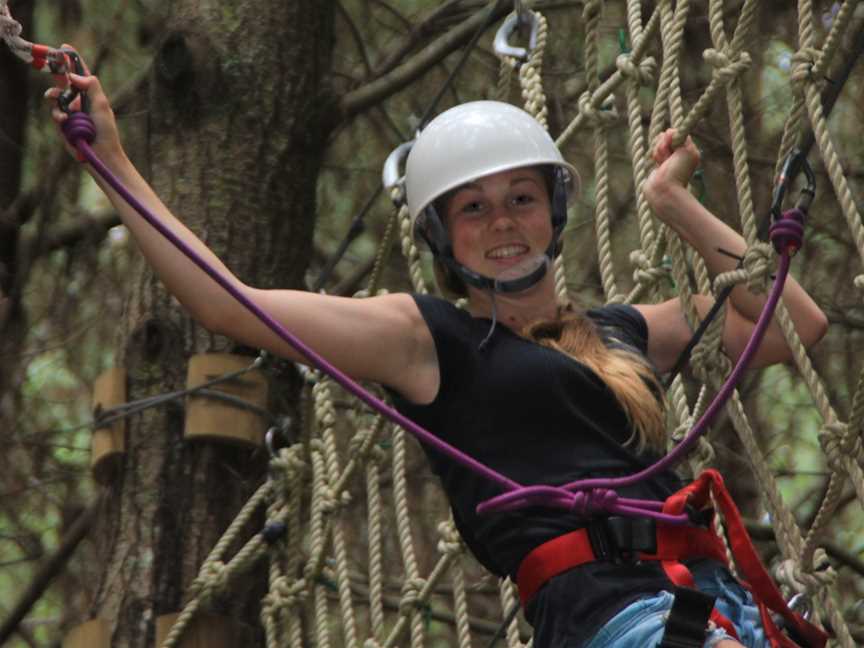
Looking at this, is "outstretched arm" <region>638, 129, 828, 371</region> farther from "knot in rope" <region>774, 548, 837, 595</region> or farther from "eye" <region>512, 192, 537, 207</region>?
"knot in rope" <region>774, 548, 837, 595</region>

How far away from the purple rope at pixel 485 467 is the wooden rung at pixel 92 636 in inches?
50.3

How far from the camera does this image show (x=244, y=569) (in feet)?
12.4

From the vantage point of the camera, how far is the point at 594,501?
2.54 metres

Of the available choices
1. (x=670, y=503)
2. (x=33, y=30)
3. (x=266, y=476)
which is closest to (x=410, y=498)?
(x=266, y=476)

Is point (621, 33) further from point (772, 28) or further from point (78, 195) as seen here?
point (78, 195)

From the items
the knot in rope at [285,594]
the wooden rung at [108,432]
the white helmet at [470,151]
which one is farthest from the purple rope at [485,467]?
the wooden rung at [108,432]

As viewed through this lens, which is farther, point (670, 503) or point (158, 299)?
point (158, 299)

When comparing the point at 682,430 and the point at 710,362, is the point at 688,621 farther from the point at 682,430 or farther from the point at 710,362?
the point at 682,430

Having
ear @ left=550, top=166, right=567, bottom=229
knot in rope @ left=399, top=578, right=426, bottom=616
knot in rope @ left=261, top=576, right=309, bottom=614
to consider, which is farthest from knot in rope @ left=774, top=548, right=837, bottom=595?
knot in rope @ left=261, top=576, right=309, bottom=614

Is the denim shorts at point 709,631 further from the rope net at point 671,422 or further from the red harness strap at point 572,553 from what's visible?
the rope net at point 671,422

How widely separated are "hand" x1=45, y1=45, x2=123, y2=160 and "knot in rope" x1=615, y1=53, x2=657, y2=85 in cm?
122

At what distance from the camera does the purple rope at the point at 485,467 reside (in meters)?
2.54

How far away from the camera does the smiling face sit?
285 centimetres

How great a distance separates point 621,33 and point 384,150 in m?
1.90
